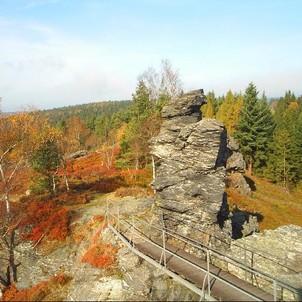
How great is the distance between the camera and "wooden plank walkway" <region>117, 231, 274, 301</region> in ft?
51.8

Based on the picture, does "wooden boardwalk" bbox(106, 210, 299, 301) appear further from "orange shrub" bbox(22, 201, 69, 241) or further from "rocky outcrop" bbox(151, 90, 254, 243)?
"orange shrub" bbox(22, 201, 69, 241)

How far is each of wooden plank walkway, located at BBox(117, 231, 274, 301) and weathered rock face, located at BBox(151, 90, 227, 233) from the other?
254 cm

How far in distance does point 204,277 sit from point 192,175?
805cm

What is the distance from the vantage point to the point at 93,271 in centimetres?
2138

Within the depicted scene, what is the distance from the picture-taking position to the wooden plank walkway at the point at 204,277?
15781 mm

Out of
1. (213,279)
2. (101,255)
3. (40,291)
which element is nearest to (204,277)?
(213,279)

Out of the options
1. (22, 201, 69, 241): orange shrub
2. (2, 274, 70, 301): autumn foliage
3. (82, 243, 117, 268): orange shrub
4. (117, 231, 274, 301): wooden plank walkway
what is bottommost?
(2, 274, 70, 301): autumn foliage

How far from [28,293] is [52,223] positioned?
9589 mm

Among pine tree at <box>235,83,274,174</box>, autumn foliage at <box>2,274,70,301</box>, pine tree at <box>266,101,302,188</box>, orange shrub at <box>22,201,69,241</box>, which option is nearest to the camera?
autumn foliage at <box>2,274,70,301</box>

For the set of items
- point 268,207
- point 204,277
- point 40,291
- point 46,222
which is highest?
point 204,277

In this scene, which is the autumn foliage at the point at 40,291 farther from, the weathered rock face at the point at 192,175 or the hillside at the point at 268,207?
the hillside at the point at 268,207

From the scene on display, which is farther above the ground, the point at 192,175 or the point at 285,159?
the point at 192,175

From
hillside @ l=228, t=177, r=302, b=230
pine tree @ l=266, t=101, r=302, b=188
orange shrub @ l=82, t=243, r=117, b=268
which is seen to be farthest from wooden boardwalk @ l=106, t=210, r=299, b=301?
pine tree @ l=266, t=101, r=302, b=188

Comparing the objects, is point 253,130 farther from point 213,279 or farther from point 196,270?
point 213,279
